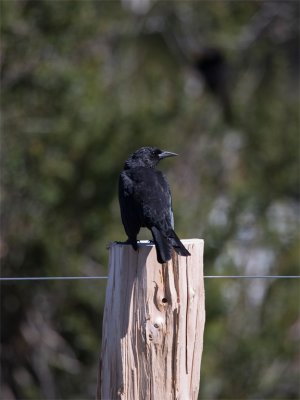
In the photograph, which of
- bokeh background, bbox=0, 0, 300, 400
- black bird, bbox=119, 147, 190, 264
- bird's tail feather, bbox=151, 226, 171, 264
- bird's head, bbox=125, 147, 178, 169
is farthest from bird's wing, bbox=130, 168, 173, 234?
bokeh background, bbox=0, 0, 300, 400

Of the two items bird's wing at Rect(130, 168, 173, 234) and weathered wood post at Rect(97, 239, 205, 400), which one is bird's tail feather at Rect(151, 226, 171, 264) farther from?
bird's wing at Rect(130, 168, 173, 234)

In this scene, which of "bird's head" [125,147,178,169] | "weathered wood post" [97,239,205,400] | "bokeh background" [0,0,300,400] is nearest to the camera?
"weathered wood post" [97,239,205,400]

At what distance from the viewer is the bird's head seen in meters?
5.57

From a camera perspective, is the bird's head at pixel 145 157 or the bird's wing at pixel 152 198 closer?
the bird's wing at pixel 152 198

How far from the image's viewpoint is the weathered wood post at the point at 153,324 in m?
3.76

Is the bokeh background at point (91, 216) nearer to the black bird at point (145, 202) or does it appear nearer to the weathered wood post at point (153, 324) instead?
the black bird at point (145, 202)

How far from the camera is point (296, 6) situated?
687 inches

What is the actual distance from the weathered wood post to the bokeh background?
266 inches

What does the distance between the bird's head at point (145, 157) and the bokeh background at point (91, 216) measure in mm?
4855

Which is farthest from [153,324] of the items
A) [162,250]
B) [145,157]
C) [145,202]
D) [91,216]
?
[91,216]

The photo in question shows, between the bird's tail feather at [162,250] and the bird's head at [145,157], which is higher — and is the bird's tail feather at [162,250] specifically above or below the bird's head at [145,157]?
below

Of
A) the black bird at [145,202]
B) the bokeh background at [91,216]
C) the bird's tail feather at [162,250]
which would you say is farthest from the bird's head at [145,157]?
the bokeh background at [91,216]

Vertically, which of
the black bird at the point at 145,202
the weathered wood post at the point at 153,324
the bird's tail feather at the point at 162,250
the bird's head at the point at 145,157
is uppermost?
the bird's head at the point at 145,157

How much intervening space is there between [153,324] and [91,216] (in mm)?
7470
